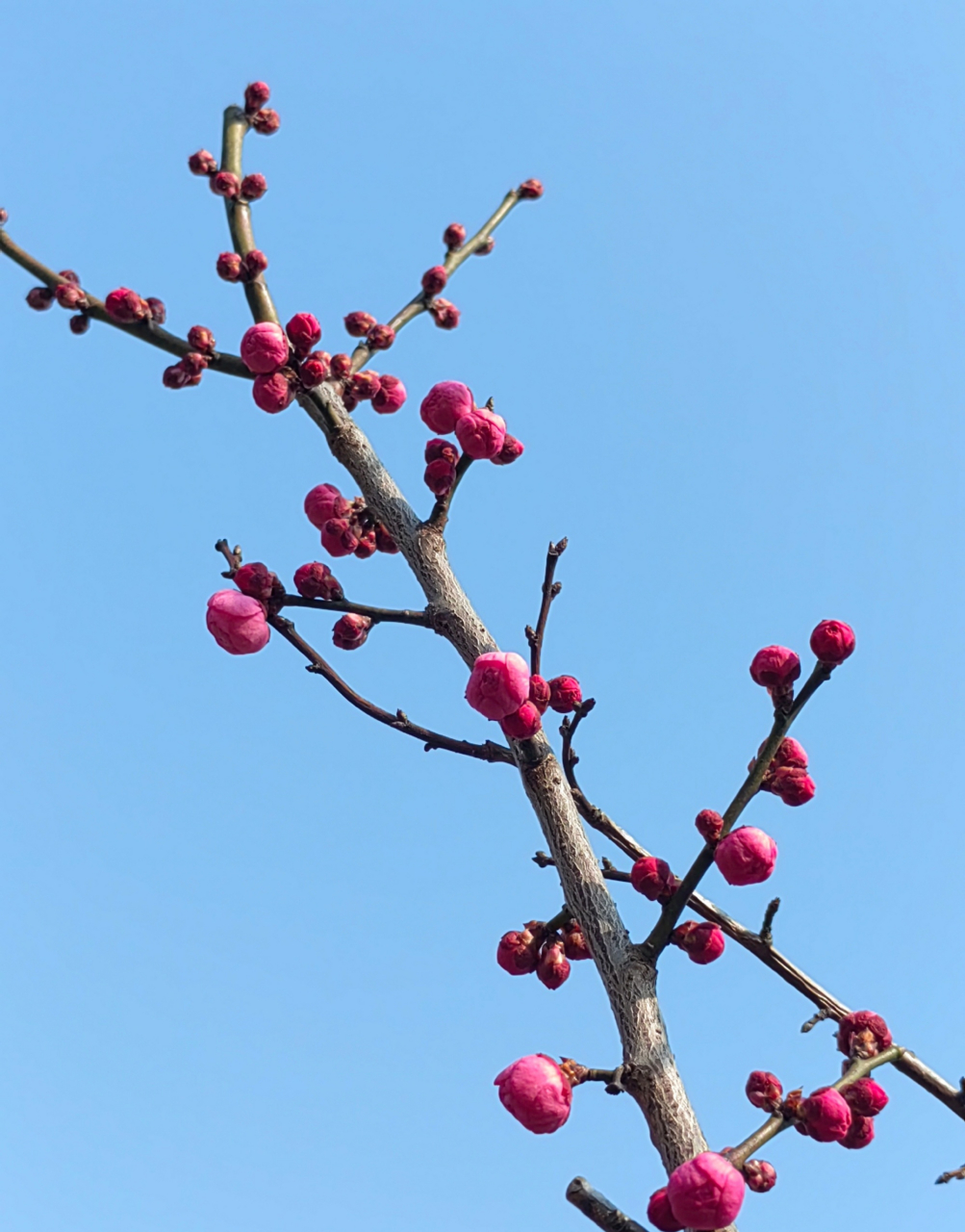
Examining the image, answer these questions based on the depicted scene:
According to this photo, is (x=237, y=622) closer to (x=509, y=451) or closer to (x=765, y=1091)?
(x=509, y=451)

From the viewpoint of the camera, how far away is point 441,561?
12.5 feet

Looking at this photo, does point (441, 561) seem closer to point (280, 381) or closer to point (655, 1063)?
point (280, 381)

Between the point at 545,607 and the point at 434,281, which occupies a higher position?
the point at 434,281

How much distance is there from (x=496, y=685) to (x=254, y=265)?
2.25 metres

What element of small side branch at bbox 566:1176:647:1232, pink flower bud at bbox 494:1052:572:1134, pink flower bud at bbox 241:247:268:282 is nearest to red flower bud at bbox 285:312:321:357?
pink flower bud at bbox 241:247:268:282

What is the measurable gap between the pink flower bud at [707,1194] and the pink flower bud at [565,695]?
65.0 inches

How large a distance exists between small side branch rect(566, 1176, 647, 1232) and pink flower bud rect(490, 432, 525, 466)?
2.80 meters

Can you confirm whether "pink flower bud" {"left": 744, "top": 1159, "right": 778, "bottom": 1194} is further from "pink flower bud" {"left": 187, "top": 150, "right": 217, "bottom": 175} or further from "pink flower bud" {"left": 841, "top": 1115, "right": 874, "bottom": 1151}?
"pink flower bud" {"left": 187, "top": 150, "right": 217, "bottom": 175}

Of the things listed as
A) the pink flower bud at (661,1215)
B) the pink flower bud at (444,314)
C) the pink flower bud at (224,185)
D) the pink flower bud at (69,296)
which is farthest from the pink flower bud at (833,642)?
the pink flower bud at (224,185)

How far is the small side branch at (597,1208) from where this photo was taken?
2496 mm

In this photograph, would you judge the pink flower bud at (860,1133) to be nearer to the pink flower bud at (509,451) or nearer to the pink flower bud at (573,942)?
the pink flower bud at (573,942)

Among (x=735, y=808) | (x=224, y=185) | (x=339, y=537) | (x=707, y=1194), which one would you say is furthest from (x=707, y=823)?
(x=224, y=185)

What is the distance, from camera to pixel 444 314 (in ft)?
16.7

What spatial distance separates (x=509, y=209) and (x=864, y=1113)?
4.78 m
